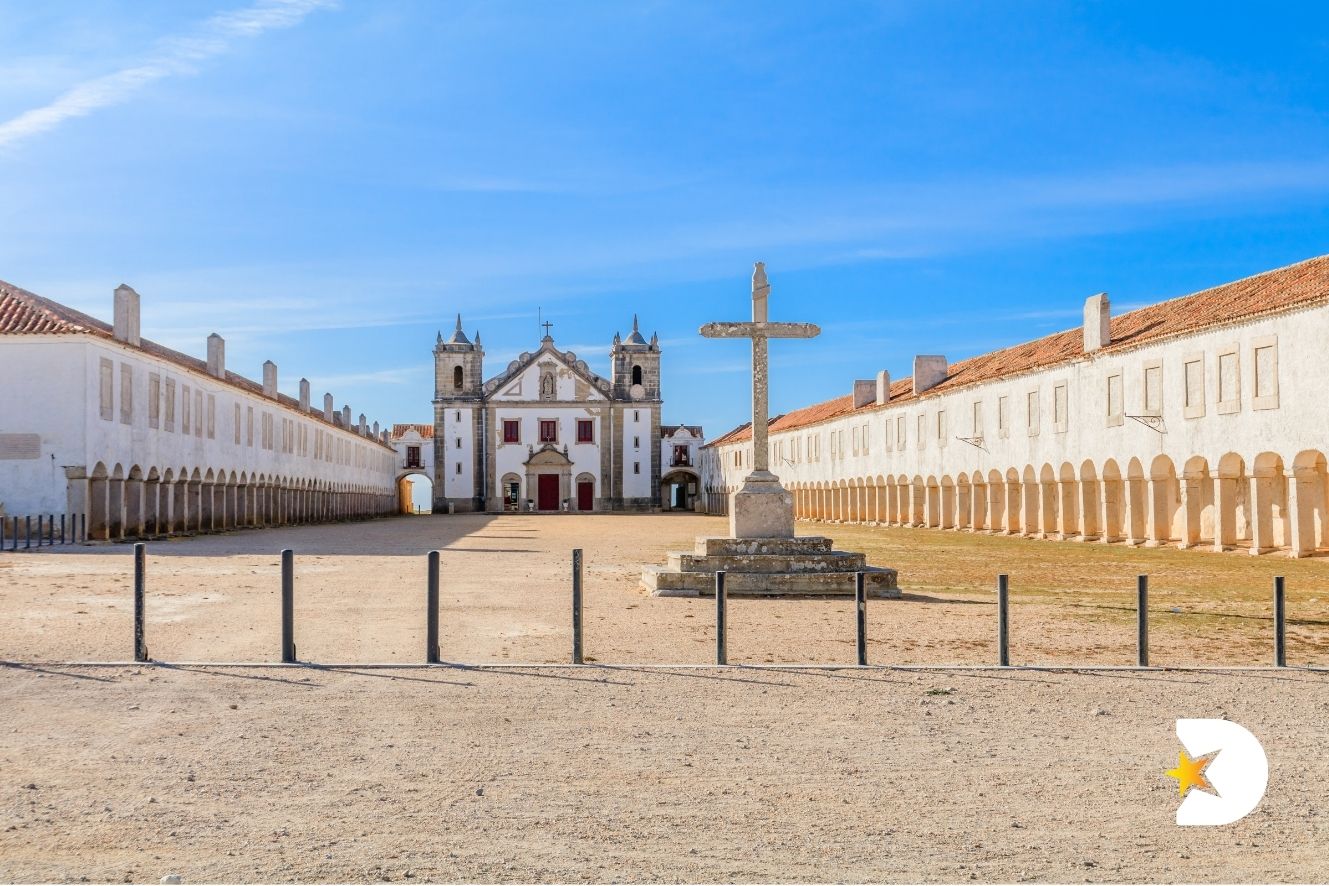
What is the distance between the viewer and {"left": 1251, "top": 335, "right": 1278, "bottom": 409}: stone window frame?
77.2 ft

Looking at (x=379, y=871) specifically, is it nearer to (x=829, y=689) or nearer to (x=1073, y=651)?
(x=829, y=689)

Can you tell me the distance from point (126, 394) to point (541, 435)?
133 feet

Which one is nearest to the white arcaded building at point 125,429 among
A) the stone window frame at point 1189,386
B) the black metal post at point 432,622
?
the black metal post at point 432,622

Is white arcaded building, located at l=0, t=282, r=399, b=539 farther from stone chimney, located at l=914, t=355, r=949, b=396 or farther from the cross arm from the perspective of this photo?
stone chimney, located at l=914, t=355, r=949, b=396

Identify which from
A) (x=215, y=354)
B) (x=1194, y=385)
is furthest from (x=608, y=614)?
(x=215, y=354)

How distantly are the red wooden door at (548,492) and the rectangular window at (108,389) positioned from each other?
41619 mm

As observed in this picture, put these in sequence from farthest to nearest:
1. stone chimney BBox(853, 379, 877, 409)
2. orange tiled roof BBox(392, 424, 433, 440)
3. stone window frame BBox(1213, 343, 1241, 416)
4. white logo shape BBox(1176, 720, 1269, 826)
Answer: orange tiled roof BBox(392, 424, 433, 440)
stone chimney BBox(853, 379, 877, 409)
stone window frame BBox(1213, 343, 1241, 416)
white logo shape BBox(1176, 720, 1269, 826)

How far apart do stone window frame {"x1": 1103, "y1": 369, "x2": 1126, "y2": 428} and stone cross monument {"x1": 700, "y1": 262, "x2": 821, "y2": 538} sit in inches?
661

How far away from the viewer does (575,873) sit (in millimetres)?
4059

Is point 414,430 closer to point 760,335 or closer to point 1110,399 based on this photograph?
point 1110,399

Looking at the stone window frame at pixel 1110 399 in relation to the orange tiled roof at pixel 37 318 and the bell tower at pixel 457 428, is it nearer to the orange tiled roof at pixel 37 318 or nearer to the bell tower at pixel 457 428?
the orange tiled roof at pixel 37 318

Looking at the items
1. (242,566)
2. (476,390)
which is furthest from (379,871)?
(476,390)

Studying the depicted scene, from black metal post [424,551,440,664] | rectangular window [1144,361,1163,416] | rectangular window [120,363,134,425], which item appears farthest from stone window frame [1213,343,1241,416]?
rectangular window [120,363,134,425]

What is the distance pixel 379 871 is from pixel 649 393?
226 ft
